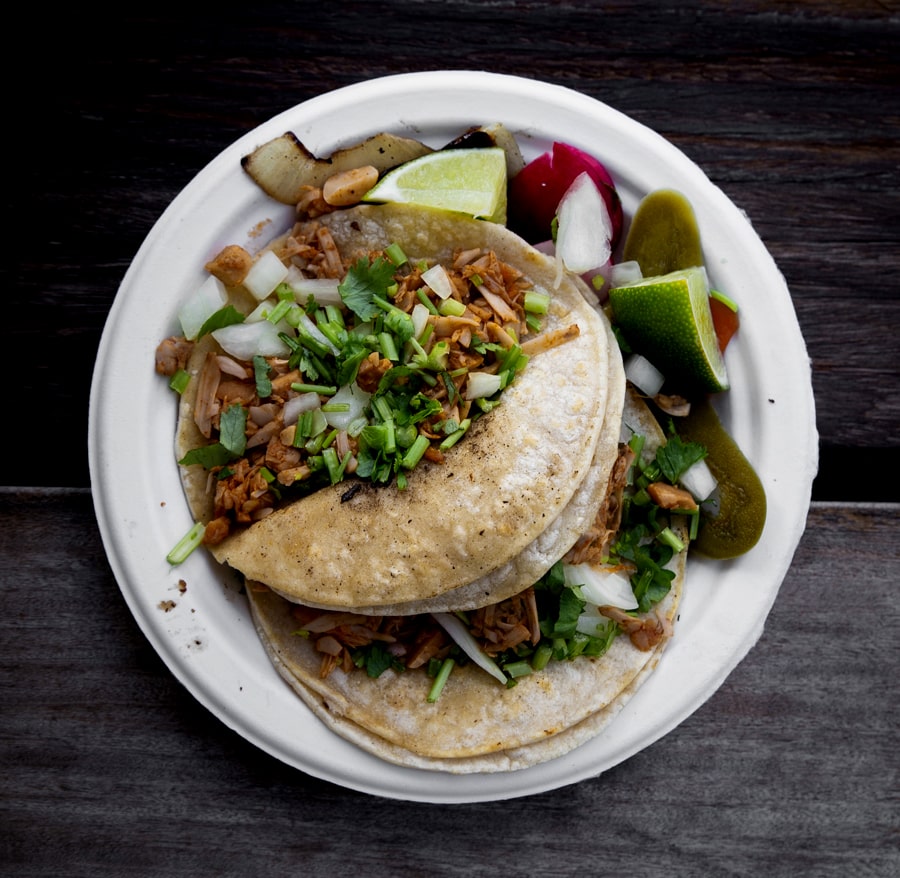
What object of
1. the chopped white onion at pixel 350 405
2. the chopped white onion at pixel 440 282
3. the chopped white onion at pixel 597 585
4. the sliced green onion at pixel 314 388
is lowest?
the chopped white onion at pixel 597 585

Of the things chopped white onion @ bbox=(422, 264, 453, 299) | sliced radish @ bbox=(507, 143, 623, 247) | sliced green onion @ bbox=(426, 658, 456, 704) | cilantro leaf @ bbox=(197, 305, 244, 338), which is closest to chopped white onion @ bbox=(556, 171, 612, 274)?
sliced radish @ bbox=(507, 143, 623, 247)

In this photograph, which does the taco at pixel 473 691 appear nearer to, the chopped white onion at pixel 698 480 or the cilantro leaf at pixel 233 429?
the chopped white onion at pixel 698 480

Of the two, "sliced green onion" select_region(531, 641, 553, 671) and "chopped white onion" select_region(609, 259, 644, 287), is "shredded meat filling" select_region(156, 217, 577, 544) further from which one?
"chopped white onion" select_region(609, 259, 644, 287)

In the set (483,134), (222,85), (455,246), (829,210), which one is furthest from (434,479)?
(829,210)

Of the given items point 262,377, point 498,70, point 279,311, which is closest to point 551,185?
point 498,70

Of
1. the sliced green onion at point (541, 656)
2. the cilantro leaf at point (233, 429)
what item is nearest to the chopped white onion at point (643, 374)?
the sliced green onion at point (541, 656)

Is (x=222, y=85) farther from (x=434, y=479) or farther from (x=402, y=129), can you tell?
(x=434, y=479)
